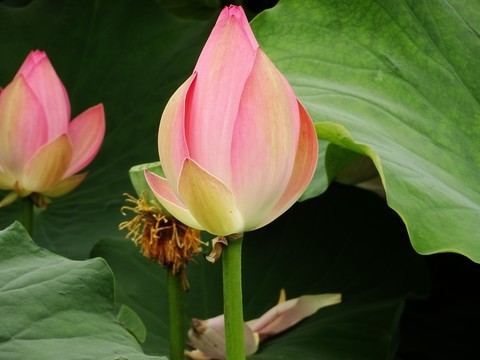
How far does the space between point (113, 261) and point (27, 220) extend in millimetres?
163

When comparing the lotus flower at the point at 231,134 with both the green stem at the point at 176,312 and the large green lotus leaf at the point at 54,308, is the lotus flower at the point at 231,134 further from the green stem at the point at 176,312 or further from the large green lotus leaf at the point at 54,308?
the green stem at the point at 176,312

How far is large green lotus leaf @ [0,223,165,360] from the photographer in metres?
0.88

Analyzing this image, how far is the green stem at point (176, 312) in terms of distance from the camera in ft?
3.62

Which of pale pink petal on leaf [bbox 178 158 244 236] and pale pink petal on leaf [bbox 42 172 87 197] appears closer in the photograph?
pale pink petal on leaf [bbox 178 158 244 236]

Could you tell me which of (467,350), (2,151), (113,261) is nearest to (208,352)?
(113,261)

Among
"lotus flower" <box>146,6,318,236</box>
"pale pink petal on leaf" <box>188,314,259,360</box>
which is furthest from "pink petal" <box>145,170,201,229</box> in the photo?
"pale pink petal on leaf" <box>188,314,259,360</box>

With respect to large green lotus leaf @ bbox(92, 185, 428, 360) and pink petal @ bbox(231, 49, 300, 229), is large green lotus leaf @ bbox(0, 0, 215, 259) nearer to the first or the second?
large green lotus leaf @ bbox(92, 185, 428, 360)

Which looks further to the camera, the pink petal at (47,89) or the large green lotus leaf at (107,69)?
the large green lotus leaf at (107,69)

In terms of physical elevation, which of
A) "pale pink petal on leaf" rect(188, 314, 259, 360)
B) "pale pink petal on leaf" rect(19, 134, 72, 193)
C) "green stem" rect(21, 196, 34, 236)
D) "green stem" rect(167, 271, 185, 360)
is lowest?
"pale pink petal on leaf" rect(188, 314, 259, 360)

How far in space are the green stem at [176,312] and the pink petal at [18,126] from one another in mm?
315

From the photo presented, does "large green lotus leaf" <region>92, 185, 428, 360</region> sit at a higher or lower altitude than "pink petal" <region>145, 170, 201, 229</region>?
lower

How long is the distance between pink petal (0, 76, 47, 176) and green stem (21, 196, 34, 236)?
49 millimetres

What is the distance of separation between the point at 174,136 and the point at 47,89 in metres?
0.58

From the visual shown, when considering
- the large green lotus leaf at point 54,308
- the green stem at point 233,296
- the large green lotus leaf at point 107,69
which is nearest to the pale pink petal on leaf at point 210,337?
the large green lotus leaf at point 54,308
